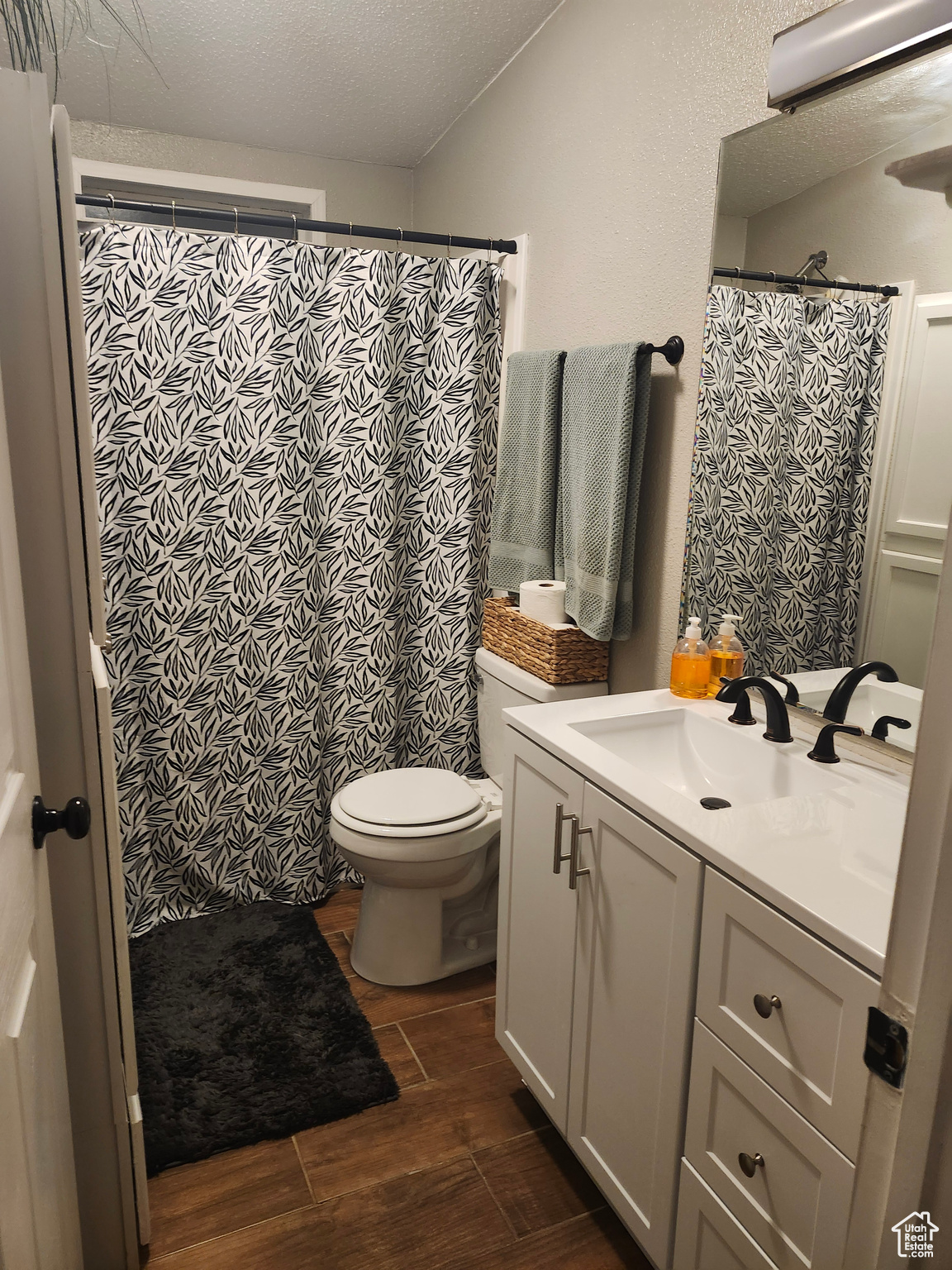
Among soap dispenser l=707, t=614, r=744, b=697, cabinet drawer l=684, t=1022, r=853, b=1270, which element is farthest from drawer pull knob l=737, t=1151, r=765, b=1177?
soap dispenser l=707, t=614, r=744, b=697

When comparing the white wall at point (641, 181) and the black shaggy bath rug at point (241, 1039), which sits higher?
the white wall at point (641, 181)

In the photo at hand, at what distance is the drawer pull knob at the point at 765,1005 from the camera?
104 centimetres

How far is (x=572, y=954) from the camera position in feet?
4.95

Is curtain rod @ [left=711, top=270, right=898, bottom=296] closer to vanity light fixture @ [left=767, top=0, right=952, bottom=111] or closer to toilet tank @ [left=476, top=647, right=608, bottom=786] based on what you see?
vanity light fixture @ [left=767, top=0, right=952, bottom=111]

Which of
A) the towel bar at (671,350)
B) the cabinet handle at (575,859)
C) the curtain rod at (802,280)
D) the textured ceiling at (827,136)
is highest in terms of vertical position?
the textured ceiling at (827,136)

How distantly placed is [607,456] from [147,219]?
216cm

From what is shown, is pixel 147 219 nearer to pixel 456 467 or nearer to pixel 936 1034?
pixel 456 467

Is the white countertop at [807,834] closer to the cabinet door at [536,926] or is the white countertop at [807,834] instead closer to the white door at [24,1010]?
the cabinet door at [536,926]

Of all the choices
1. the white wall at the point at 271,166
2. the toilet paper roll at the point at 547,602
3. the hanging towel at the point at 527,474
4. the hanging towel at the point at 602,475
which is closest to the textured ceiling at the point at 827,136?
the hanging towel at the point at 602,475

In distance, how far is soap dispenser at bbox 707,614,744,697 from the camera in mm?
1735

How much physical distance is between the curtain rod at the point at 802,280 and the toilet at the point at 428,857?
0.96 meters

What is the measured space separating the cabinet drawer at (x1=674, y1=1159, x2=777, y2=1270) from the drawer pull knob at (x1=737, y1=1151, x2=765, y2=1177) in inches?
3.4

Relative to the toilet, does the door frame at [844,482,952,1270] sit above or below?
above

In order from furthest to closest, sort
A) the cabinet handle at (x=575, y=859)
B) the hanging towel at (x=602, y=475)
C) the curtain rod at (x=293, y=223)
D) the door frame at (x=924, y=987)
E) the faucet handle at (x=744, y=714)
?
the curtain rod at (x=293, y=223)
the hanging towel at (x=602, y=475)
the faucet handle at (x=744, y=714)
the cabinet handle at (x=575, y=859)
the door frame at (x=924, y=987)
